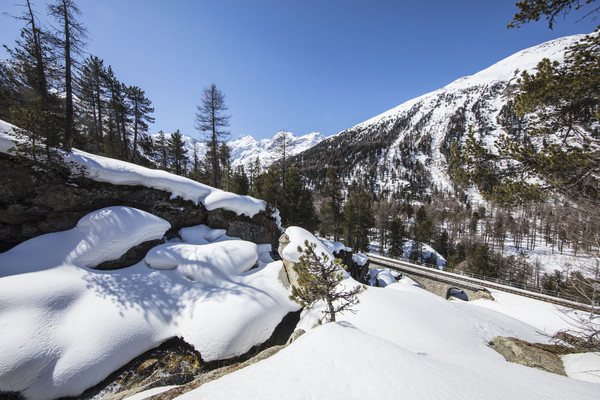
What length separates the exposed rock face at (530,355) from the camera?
530 centimetres

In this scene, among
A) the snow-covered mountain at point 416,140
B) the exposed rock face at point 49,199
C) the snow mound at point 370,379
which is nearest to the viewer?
the snow mound at point 370,379

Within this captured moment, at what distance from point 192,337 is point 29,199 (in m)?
9.33

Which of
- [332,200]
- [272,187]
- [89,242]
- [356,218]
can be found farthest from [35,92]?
[356,218]

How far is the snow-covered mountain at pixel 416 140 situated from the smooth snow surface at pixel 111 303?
105011 mm

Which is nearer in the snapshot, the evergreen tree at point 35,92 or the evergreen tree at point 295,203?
the evergreen tree at point 35,92

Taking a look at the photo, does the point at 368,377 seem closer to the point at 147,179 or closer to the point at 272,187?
the point at 147,179

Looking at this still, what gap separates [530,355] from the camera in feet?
18.9

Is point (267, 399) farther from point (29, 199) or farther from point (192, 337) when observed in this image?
point (29, 199)

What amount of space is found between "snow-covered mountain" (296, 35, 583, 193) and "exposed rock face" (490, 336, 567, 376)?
106819mm

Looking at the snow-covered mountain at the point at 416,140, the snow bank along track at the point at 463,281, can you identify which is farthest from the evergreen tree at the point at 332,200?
the snow-covered mountain at the point at 416,140

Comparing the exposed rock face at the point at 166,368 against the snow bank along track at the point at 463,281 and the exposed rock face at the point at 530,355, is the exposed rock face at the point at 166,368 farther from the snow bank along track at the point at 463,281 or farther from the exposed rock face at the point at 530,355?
the snow bank along track at the point at 463,281

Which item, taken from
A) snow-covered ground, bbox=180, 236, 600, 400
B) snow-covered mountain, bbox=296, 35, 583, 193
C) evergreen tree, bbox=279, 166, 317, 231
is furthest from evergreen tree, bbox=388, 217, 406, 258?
snow-covered mountain, bbox=296, 35, 583, 193

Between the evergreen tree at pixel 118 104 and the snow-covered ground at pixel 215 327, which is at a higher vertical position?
the evergreen tree at pixel 118 104

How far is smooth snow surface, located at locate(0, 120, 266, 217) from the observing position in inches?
374
